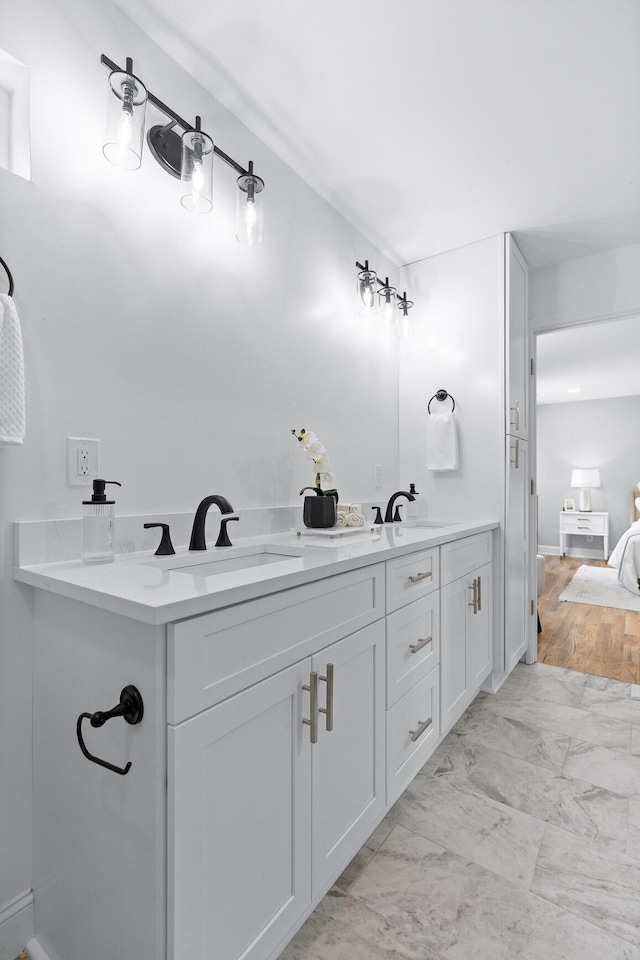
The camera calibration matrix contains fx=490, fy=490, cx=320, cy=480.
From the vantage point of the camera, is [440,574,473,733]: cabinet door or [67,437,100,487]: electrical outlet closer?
[67,437,100,487]: electrical outlet

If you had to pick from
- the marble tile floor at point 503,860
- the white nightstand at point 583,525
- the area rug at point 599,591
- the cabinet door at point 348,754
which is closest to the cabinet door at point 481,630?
the marble tile floor at point 503,860

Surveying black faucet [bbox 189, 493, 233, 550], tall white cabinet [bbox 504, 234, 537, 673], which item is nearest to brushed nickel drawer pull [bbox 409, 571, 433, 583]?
black faucet [bbox 189, 493, 233, 550]

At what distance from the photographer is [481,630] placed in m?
2.28

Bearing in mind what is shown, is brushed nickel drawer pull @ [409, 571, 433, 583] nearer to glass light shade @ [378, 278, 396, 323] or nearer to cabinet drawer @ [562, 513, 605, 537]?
glass light shade @ [378, 278, 396, 323]

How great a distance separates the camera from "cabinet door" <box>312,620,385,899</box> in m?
1.14

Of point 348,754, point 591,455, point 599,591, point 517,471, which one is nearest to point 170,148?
point 348,754

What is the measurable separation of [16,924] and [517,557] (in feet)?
8.18

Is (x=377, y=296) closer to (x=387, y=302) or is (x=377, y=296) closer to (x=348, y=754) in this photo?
(x=387, y=302)

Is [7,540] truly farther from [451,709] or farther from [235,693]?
[451,709]

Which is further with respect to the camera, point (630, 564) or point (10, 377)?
point (630, 564)

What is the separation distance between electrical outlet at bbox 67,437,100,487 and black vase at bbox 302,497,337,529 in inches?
31.9

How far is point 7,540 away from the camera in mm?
1106

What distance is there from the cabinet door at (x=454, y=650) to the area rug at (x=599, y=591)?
9.55 ft

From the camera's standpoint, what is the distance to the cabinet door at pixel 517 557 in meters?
2.58
